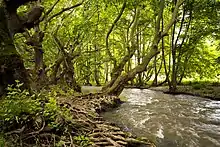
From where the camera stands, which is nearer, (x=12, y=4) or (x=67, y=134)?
(x=67, y=134)

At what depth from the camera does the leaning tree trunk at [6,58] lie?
5.47 m

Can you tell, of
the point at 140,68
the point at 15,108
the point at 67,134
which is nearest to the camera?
the point at 15,108

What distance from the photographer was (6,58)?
18.1ft

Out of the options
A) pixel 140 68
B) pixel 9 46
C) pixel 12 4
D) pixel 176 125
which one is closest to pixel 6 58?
pixel 9 46

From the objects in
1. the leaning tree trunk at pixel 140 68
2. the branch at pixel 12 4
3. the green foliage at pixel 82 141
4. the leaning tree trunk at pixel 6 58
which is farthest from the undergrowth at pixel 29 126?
the leaning tree trunk at pixel 140 68

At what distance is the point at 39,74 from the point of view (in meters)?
12.2

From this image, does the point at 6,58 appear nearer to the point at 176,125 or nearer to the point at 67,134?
the point at 67,134

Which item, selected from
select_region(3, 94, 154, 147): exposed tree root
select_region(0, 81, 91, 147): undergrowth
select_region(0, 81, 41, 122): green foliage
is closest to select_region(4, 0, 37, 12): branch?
select_region(0, 81, 91, 147): undergrowth

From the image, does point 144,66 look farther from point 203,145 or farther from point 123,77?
point 203,145

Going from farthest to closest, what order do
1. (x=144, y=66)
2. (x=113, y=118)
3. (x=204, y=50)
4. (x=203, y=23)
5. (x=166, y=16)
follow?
(x=204, y=50)
(x=166, y=16)
(x=203, y=23)
(x=144, y=66)
(x=113, y=118)

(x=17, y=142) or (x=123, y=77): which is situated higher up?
(x=123, y=77)

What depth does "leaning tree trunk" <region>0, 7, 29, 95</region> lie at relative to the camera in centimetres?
547

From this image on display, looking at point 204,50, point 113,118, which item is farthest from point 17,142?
point 204,50

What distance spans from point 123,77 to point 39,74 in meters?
4.12
